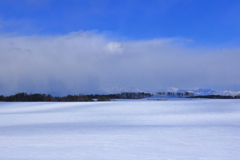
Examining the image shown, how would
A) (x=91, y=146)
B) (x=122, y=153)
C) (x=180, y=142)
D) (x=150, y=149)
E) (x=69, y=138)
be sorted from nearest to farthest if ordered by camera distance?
(x=122, y=153)
(x=150, y=149)
(x=91, y=146)
(x=180, y=142)
(x=69, y=138)

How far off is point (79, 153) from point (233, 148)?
3.84m

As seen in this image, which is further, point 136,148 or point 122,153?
point 136,148

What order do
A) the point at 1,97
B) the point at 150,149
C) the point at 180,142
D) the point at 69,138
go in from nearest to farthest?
the point at 150,149 → the point at 180,142 → the point at 69,138 → the point at 1,97

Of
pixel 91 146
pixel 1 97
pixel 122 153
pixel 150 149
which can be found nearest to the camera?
pixel 122 153

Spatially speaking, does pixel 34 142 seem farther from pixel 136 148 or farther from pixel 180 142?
pixel 180 142

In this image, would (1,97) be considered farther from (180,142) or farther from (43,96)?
(180,142)

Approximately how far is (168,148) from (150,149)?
0.48m

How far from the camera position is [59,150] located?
5.94m

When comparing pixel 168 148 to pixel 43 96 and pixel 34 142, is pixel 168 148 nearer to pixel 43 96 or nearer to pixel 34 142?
pixel 34 142

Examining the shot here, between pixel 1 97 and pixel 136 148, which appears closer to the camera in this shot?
pixel 136 148

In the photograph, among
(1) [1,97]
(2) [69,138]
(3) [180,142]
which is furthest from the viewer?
(1) [1,97]

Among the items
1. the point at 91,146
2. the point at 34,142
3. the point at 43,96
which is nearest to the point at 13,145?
the point at 34,142

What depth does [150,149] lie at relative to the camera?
19.7 feet

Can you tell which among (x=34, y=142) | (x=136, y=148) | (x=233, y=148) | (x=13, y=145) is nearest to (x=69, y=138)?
(x=34, y=142)
